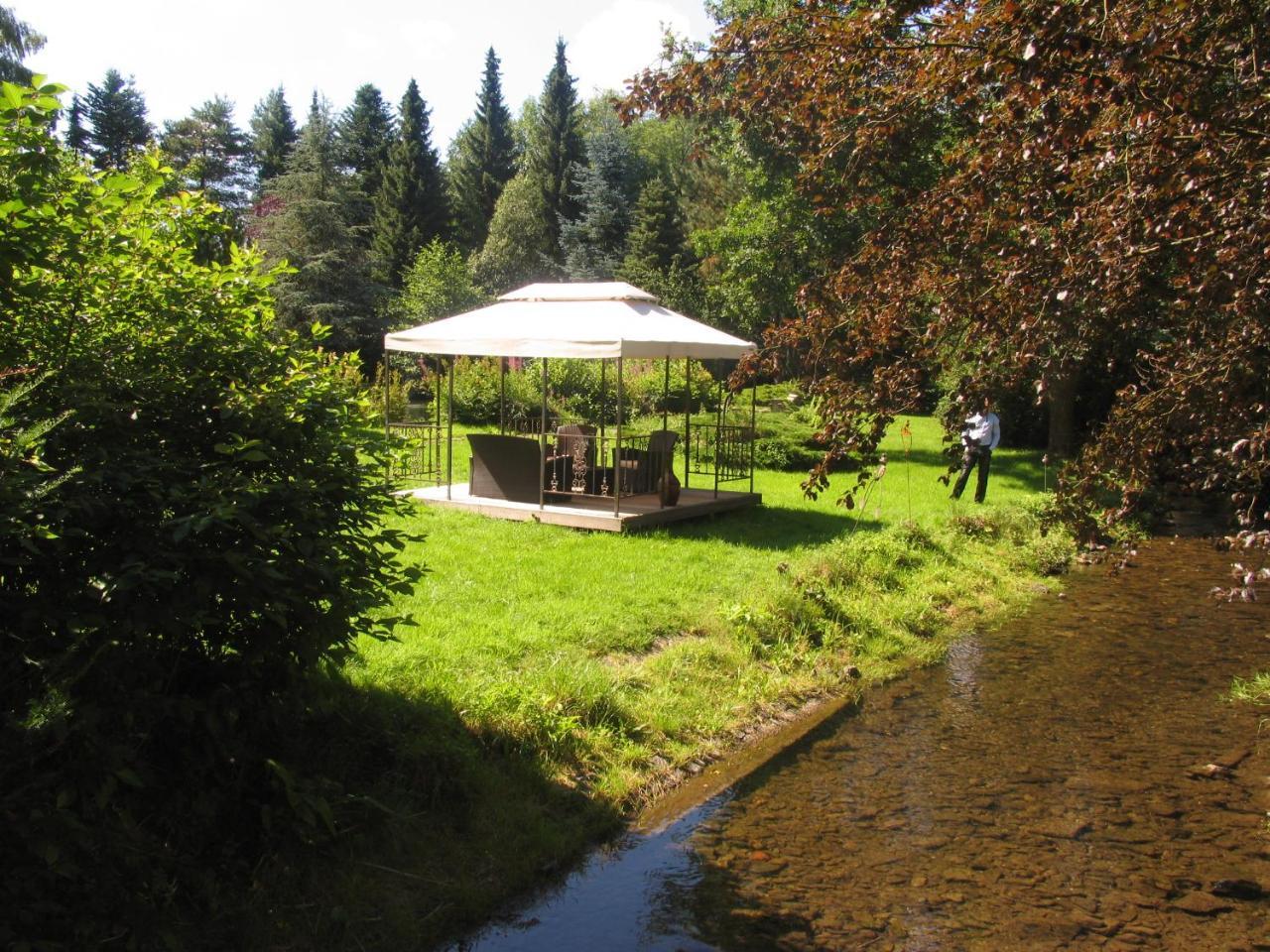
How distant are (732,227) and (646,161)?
132ft

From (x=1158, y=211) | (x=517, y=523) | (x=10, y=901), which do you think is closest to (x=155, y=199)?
(x=10, y=901)

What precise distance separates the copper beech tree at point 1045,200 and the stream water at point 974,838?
→ 175 centimetres

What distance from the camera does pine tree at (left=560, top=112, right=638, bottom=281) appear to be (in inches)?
1806

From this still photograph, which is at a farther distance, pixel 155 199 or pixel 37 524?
pixel 155 199

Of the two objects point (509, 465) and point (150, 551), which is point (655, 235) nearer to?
point (509, 465)

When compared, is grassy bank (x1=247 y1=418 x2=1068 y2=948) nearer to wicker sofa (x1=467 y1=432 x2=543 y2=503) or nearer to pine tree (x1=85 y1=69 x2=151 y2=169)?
wicker sofa (x1=467 y1=432 x2=543 y2=503)

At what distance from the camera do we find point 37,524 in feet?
11.5

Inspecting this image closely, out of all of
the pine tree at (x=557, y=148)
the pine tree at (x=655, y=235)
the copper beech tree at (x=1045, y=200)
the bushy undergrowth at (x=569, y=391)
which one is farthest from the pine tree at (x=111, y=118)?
the copper beech tree at (x=1045, y=200)

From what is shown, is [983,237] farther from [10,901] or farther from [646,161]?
[646,161]

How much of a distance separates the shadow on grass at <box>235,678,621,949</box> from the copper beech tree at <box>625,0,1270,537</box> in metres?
2.16

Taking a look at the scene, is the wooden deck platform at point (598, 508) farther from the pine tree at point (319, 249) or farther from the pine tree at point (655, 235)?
the pine tree at point (655, 235)

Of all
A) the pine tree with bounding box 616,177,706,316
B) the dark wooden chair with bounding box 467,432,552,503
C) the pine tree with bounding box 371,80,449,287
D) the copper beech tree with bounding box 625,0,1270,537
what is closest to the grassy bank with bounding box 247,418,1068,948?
the dark wooden chair with bounding box 467,432,552,503

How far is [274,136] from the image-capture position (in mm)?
53625

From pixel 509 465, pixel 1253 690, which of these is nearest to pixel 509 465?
pixel 509 465
